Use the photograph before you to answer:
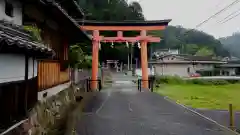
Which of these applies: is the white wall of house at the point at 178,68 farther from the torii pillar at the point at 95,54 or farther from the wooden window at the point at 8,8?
the wooden window at the point at 8,8

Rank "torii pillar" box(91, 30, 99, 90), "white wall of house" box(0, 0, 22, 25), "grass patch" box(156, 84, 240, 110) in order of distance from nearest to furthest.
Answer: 1. "white wall of house" box(0, 0, 22, 25)
2. "grass patch" box(156, 84, 240, 110)
3. "torii pillar" box(91, 30, 99, 90)

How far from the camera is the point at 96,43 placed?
93.4ft

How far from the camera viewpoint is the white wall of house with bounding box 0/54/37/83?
5303mm

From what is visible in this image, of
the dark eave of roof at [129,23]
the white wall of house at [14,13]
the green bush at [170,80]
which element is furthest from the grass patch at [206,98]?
the green bush at [170,80]

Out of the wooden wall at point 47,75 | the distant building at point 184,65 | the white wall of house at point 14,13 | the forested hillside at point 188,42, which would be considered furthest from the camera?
the forested hillside at point 188,42

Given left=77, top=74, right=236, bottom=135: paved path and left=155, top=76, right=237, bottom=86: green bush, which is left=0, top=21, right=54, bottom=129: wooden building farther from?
left=155, top=76, right=237, bottom=86: green bush

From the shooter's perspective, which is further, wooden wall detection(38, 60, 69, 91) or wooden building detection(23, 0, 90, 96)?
wooden wall detection(38, 60, 69, 91)

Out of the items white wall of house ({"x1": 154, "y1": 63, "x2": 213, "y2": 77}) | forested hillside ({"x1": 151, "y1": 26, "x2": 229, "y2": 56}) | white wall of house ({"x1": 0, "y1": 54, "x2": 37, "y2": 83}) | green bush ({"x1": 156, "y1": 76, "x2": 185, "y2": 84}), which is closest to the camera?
white wall of house ({"x1": 0, "y1": 54, "x2": 37, "y2": 83})

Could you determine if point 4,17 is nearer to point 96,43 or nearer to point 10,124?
point 10,124

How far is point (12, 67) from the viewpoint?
5852 mm

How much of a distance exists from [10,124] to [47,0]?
3.83 metres

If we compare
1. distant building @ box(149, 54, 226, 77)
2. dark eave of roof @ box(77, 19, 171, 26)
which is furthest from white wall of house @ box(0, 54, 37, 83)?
distant building @ box(149, 54, 226, 77)

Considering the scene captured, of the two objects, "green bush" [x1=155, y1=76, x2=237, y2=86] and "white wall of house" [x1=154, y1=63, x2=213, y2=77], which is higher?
"white wall of house" [x1=154, y1=63, x2=213, y2=77]

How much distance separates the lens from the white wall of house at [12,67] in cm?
530
